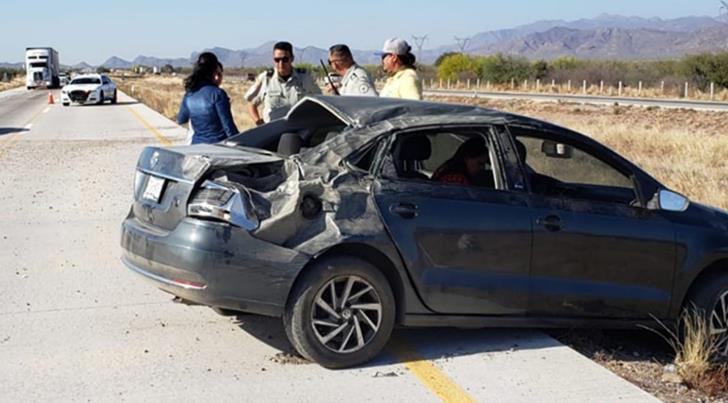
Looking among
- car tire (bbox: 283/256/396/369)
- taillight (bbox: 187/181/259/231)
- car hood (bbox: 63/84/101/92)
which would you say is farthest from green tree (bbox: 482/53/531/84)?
taillight (bbox: 187/181/259/231)

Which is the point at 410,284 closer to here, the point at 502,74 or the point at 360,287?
the point at 360,287

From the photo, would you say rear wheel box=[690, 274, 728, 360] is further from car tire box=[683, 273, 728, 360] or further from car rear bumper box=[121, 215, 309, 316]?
car rear bumper box=[121, 215, 309, 316]

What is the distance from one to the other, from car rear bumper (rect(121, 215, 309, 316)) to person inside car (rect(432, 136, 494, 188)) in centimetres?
125

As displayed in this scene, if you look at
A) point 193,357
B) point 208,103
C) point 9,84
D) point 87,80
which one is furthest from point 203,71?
point 9,84

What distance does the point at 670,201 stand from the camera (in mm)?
6312

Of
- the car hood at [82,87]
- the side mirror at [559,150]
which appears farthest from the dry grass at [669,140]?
the side mirror at [559,150]

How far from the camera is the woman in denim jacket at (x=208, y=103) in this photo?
8.35m

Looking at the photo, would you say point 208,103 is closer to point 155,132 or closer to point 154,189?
point 154,189

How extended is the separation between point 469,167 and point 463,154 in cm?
11

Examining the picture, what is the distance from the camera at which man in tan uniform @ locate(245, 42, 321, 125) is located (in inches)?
380

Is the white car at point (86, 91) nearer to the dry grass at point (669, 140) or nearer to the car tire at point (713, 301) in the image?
the dry grass at point (669, 140)

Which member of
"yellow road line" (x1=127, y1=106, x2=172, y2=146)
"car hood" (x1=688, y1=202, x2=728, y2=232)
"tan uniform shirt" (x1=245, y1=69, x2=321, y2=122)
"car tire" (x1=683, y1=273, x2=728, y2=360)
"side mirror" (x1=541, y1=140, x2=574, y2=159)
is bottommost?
"yellow road line" (x1=127, y1=106, x2=172, y2=146)

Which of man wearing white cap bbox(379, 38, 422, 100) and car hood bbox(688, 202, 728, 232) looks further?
man wearing white cap bbox(379, 38, 422, 100)

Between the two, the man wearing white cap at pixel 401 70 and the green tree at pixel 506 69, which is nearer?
the man wearing white cap at pixel 401 70
